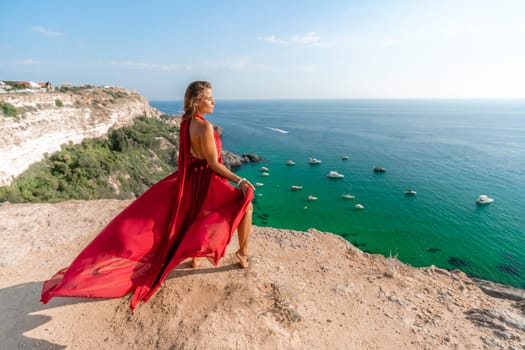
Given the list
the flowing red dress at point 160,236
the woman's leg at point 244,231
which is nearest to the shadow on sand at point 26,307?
the woman's leg at point 244,231

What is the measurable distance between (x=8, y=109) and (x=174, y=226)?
28.4 metres

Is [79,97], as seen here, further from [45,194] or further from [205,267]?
[205,267]

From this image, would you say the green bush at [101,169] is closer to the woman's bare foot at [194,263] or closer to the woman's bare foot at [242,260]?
the woman's bare foot at [194,263]

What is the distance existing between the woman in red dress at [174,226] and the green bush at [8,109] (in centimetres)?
2720

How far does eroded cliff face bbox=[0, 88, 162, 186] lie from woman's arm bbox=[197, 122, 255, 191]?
24813 mm

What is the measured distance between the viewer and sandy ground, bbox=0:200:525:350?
3.82 meters

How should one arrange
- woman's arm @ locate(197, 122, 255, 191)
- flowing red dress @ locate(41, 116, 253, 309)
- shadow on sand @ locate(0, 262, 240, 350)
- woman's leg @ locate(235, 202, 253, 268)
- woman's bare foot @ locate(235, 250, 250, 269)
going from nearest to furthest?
flowing red dress @ locate(41, 116, 253, 309) < woman's arm @ locate(197, 122, 255, 191) < shadow on sand @ locate(0, 262, 240, 350) < woman's leg @ locate(235, 202, 253, 268) < woman's bare foot @ locate(235, 250, 250, 269)

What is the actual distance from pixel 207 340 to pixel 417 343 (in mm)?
3386

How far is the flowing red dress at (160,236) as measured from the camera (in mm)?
3479

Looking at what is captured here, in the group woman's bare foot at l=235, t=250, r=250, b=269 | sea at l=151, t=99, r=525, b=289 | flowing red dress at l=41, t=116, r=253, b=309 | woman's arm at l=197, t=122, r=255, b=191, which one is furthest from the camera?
sea at l=151, t=99, r=525, b=289

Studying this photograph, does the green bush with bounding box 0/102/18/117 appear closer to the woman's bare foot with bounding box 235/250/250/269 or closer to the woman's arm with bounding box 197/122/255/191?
the woman's bare foot with bounding box 235/250/250/269

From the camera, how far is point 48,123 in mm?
27391

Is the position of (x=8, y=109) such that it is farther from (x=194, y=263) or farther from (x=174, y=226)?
(x=174, y=226)

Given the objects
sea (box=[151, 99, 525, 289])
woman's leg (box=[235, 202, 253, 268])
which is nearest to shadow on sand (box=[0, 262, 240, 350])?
woman's leg (box=[235, 202, 253, 268])
